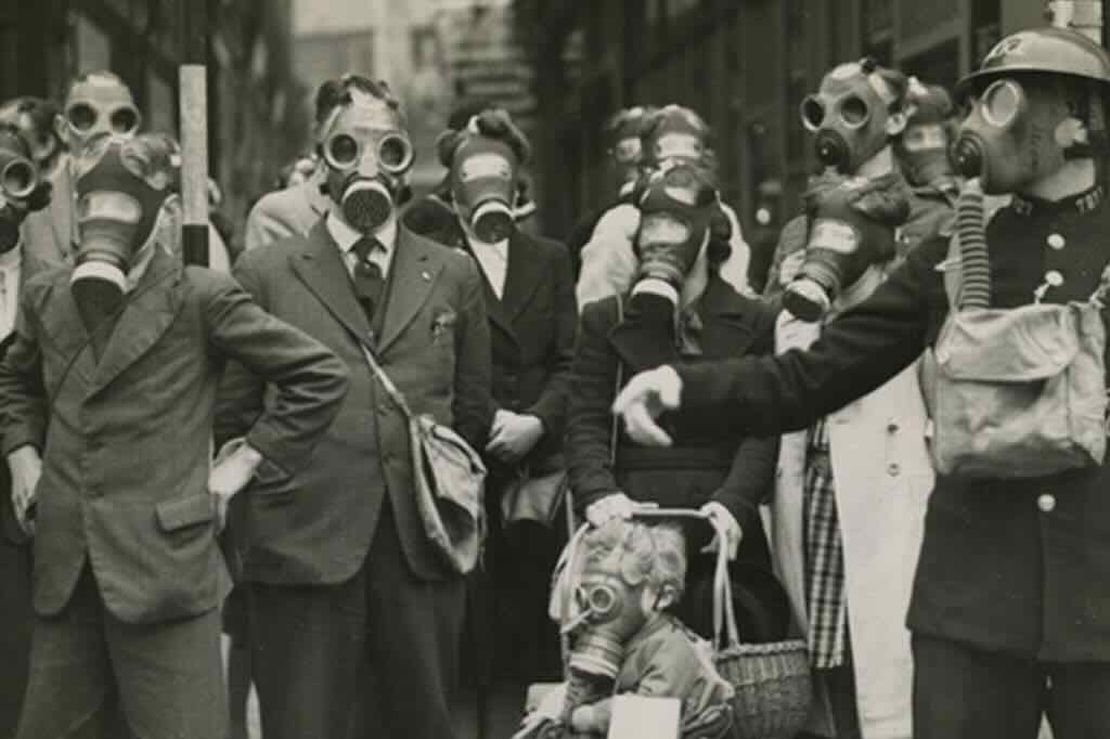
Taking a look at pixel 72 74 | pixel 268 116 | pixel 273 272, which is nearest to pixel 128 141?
pixel 273 272

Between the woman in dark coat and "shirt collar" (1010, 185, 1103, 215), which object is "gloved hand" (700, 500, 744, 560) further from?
"shirt collar" (1010, 185, 1103, 215)

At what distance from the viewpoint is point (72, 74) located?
18.2m

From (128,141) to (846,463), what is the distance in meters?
2.18

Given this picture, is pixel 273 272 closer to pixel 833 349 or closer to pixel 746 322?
pixel 746 322

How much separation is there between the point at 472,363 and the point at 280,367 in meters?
1.10

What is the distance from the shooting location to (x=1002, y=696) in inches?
231

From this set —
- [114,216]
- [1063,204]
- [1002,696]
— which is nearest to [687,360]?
[114,216]

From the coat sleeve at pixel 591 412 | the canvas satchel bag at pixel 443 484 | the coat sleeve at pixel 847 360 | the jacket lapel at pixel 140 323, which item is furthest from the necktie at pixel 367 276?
the coat sleeve at pixel 847 360

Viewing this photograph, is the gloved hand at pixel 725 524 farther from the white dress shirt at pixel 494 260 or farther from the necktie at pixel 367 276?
the white dress shirt at pixel 494 260

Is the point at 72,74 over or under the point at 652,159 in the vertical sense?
over

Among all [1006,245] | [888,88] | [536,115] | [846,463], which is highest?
[536,115]

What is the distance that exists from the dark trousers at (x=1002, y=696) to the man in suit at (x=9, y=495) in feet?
11.3

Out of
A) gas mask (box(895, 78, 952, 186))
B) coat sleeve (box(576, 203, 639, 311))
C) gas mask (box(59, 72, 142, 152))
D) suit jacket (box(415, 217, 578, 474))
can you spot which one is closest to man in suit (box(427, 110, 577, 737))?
suit jacket (box(415, 217, 578, 474))

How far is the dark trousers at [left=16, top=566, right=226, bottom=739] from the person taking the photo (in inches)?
289
